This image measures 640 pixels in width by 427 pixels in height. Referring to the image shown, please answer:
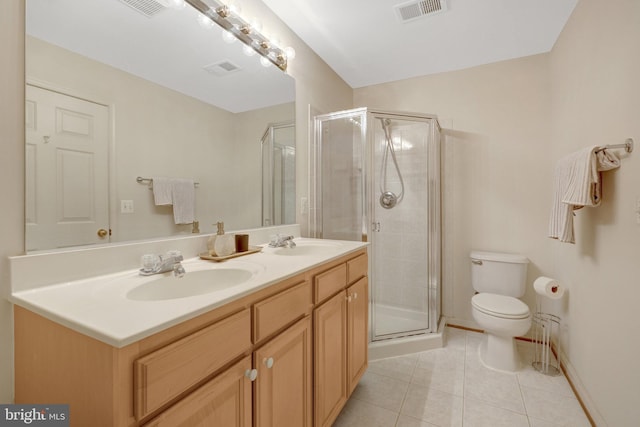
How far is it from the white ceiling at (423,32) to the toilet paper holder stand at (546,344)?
2149mm

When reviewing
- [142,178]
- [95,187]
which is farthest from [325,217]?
[95,187]

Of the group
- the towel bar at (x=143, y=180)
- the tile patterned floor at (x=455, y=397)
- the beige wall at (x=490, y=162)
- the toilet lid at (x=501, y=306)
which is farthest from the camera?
the beige wall at (x=490, y=162)

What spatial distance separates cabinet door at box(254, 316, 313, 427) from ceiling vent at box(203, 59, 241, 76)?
4.38ft

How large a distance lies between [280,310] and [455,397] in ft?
4.72

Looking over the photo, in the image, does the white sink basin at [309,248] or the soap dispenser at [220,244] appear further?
the white sink basin at [309,248]

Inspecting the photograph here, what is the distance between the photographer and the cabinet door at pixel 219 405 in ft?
2.16

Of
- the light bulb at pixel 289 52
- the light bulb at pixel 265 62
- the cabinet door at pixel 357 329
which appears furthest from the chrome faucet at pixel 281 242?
the light bulb at pixel 289 52

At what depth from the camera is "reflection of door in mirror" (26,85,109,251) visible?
89 cm

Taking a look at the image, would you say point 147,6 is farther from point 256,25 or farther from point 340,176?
point 340,176

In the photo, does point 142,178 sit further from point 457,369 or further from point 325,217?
point 457,369

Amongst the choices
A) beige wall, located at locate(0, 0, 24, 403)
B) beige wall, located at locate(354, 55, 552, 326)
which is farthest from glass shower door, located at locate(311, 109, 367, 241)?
beige wall, located at locate(0, 0, 24, 403)

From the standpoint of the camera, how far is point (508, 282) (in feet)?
7.60

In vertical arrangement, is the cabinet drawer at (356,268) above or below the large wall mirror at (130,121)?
below

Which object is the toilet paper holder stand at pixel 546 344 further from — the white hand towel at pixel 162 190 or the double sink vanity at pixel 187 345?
the white hand towel at pixel 162 190
